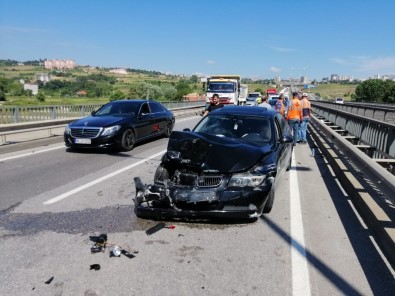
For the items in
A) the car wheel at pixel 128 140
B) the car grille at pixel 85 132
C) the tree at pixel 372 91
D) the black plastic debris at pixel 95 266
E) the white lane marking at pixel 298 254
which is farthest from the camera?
the tree at pixel 372 91

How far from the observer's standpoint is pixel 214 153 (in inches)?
205

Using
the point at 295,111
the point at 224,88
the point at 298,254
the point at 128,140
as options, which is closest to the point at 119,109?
the point at 128,140

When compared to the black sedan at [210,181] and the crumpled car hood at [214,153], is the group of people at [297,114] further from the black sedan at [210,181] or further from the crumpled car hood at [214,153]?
the black sedan at [210,181]

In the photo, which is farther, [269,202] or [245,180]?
[269,202]

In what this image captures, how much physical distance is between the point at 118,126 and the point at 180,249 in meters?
7.12

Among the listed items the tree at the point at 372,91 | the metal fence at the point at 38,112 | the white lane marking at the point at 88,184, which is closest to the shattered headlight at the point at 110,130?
the white lane marking at the point at 88,184

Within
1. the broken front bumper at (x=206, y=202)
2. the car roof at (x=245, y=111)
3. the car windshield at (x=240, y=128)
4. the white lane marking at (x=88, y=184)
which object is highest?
the car roof at (x=245, y=111)

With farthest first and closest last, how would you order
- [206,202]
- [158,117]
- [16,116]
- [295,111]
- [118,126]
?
[158,117] < [16,116] < [295,111] < [118,126] < [206,202]

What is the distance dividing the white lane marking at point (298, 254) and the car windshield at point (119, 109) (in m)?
7.16

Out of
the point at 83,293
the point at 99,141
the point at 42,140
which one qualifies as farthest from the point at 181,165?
the point at 42,140

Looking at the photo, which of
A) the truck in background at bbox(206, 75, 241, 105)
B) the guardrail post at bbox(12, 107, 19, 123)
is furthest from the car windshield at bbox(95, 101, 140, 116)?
the truck in background at bbox(206, 75, 241, 105)

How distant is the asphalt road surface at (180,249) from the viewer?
3.41 m

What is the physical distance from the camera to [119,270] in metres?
3.68

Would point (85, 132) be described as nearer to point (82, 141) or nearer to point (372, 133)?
point (82, 141)
